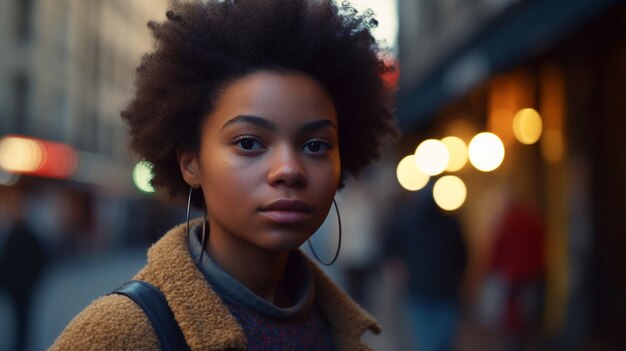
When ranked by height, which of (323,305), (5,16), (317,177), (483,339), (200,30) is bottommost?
(483,339)

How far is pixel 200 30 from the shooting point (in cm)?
216

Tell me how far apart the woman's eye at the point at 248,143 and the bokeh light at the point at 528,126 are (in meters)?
11.5

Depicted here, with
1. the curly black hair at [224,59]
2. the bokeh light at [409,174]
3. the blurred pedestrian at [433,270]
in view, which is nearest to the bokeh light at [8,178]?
the bokeh light at [409,174]

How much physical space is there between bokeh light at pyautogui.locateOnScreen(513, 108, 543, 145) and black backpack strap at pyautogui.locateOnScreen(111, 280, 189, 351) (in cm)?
1165

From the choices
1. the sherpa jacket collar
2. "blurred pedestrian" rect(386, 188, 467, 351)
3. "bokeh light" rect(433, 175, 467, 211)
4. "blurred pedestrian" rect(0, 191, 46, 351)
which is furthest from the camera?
"bokeh light" rect(433, 175, 467, 211)

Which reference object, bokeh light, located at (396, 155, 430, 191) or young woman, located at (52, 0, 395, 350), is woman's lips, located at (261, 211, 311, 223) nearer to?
young woman, located at (52, 0, 395, 350)

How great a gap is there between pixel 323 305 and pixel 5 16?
96.2ft

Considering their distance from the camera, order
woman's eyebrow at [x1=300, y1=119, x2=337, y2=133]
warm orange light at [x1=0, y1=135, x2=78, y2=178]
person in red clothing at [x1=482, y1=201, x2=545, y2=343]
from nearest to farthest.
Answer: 1. woman's eyebrow at [x1=300, y1=119, x2=337, y2=133]
2. person in red clothing at [x1=482, y1=201, x2=545, y2=343]
3. warm orange light at [x1=0, y1=135, x2=78, y2=178]

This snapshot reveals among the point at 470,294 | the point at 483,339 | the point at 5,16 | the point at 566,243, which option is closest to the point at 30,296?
the point at 483,339

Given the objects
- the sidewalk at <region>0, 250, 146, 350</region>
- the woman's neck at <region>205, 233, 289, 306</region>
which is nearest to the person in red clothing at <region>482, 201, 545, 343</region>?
the sidewalk at <region>0, 250, 146, 350</region>

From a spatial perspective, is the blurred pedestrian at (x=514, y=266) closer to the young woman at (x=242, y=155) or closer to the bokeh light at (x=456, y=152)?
the young woman at (x=242, y=155)

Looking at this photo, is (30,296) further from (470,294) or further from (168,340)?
(470,294)

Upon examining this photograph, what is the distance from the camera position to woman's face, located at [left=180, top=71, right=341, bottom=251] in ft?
6.58

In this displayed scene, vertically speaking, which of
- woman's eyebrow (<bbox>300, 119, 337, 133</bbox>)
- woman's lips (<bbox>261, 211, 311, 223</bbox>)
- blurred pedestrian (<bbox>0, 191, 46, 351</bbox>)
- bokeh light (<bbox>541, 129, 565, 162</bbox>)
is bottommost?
blurred pedestrian (<bbox>0, 191, 46, 351</bbox>)
